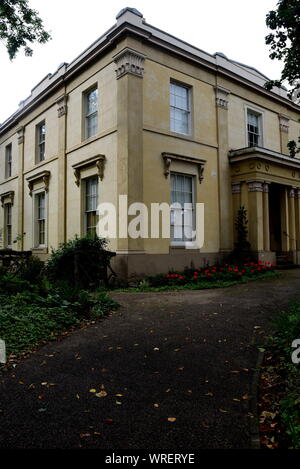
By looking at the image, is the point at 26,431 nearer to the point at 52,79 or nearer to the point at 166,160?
the point at 166,160

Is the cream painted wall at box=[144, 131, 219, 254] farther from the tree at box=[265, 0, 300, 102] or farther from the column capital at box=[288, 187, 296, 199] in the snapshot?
the tree at box=[265, 0, 300, 102]

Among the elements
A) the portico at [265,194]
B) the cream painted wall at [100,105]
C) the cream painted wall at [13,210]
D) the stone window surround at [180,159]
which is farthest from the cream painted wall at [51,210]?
the portico at [265,194]

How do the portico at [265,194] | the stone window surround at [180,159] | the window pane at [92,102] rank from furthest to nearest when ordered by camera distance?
the portico at [265,194] → the window pane at [92,102] → the stone window surround at [180,159]

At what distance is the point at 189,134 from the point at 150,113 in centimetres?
209

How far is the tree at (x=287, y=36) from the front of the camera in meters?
5.23

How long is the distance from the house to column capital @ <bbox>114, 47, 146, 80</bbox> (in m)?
0.03

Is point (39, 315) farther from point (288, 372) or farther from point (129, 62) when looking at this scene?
point (129, 62)

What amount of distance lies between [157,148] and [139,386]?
30.6ft

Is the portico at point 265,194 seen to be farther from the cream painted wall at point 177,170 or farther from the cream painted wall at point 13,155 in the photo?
the cream painted wall at point 13,155

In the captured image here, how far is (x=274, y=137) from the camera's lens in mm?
16312

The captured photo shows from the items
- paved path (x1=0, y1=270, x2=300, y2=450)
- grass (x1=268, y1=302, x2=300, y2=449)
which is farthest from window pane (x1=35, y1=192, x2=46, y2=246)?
A: grass (x1=268, y1=302, x2=300, y2=449)

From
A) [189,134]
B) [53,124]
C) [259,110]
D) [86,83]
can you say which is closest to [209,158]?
[189,134]

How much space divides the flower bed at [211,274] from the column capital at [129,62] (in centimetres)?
696

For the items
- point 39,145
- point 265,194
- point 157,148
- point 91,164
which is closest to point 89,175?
point 91,164
